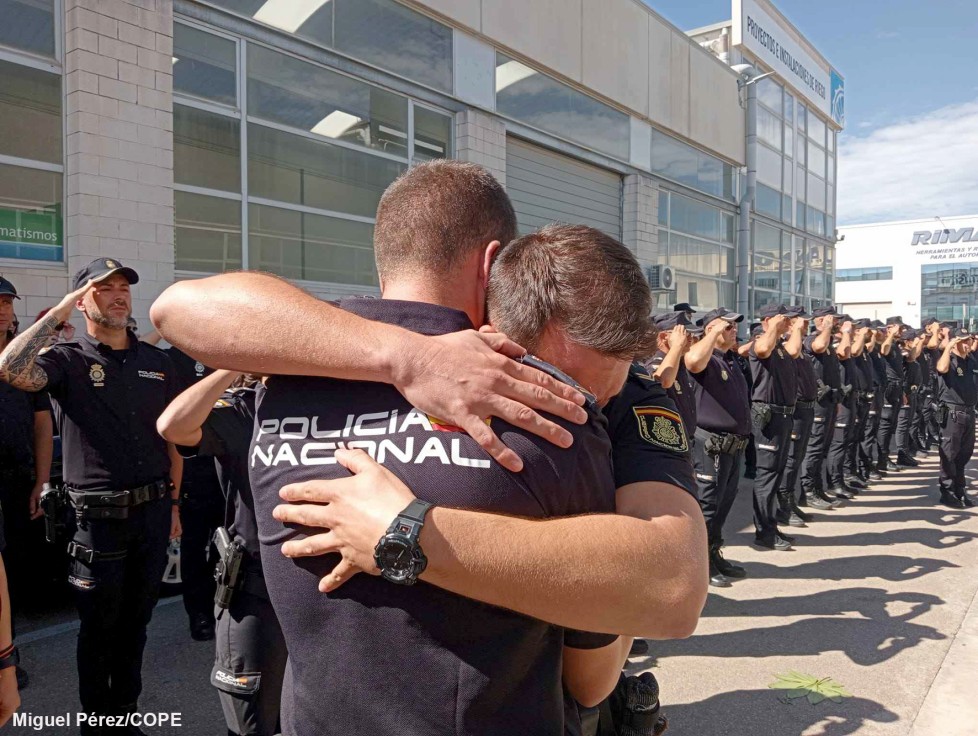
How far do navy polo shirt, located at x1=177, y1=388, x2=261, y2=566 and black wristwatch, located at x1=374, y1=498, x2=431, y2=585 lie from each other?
71.7 inches

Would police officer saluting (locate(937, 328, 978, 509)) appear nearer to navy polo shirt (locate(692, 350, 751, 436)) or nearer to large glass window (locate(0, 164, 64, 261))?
navy polo shirt (locate(692, 350, 751, 436))

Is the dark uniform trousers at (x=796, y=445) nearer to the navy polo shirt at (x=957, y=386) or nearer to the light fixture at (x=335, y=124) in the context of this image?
the navy polo shirt at (x=957, y=386)

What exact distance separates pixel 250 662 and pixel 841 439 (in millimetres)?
8506

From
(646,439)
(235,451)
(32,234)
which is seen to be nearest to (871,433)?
(235,451)

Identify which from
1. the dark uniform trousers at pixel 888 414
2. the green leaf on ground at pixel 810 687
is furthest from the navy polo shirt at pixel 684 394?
the dark uniform trousers at pixel 888 414

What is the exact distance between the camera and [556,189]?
11992 mm

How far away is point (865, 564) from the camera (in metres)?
5.97

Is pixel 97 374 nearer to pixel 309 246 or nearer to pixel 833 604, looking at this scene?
pixel 309 246

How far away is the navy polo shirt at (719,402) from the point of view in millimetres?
5777

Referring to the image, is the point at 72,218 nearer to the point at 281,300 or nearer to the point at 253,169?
the point at 253,169

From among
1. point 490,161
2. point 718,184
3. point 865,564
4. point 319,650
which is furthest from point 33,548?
point 718,184

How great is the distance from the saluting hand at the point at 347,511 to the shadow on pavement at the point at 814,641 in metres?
3.51

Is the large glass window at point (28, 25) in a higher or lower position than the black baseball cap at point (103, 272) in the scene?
higher

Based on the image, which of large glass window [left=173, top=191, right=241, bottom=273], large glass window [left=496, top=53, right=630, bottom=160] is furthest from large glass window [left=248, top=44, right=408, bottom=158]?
large glass window [left=496, top=53, right=630, bottom=160]
